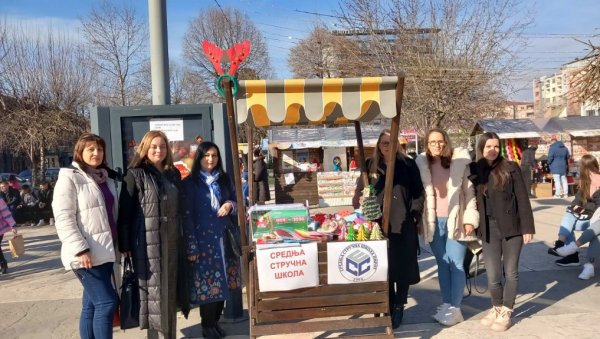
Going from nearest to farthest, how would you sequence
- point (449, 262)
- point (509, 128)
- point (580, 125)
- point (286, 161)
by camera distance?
point (449, 262)
point (509, 128)
point (580, 125)
point (286, 161)

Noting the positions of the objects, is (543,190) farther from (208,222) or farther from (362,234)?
(208,222)

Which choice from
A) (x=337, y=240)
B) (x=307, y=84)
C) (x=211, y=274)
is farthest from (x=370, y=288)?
(x=307, y=84)

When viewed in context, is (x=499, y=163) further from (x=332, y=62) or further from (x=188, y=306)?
(x=332, y=62)

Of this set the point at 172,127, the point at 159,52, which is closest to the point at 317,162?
the point at 159,52

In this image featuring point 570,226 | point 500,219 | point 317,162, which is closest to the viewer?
point 500,219

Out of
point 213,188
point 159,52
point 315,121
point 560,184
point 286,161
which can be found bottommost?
point 560,184

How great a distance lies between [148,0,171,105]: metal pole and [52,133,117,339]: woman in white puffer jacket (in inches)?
63.2

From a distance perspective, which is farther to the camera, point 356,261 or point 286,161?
point 286,161

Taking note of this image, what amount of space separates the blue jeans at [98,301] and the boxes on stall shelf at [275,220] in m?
1.10

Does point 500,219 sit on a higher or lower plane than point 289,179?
higher

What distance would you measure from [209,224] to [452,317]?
238 centimetres

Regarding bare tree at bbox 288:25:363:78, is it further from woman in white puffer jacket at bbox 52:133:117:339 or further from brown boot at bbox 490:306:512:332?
woman in white puffer jacket at bbox 52:133:117:339

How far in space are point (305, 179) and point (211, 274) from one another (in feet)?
34.3

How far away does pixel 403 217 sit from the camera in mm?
4242
